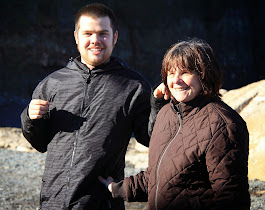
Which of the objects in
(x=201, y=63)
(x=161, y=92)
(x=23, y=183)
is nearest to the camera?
(x=201, y=63)

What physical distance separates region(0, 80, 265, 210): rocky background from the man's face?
89.8 inches

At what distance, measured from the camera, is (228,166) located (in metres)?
1.39

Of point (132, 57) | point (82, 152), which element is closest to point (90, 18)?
point (82, 152)

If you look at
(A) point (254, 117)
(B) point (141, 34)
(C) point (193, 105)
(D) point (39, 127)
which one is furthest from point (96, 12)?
(B) point (141, 34)

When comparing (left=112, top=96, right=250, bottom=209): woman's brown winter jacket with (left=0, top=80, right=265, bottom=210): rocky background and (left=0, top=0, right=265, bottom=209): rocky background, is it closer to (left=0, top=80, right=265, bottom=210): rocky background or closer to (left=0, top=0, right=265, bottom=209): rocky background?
(left=0, top=80, right=265, bottom=210): rocky background

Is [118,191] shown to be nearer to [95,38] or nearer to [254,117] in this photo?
[95,38]

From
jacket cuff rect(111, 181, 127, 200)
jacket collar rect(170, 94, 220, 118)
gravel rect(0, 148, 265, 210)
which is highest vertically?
jacket collar rect(170, 94, 220, 118)

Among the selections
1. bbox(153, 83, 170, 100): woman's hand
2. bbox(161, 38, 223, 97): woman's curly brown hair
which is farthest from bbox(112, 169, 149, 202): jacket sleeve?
bbox(161, 38, 223, 97): woman's curly brown hair

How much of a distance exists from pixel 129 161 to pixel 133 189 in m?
4.21

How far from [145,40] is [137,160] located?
676cm

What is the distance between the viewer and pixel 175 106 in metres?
1.65

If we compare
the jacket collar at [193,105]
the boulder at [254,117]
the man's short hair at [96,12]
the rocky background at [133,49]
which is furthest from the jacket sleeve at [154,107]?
the boulder at [254,117]

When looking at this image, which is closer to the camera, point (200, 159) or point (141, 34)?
point (200, 159)

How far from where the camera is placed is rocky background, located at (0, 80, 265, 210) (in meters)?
4.27
